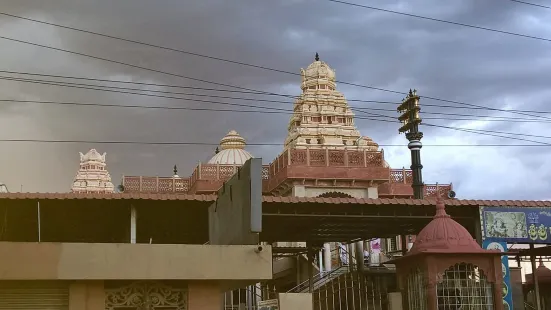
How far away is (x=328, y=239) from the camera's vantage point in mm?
25594

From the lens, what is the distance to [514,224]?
20.9 m

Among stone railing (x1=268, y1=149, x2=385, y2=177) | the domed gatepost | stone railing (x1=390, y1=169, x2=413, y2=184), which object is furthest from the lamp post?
the domed gatepost

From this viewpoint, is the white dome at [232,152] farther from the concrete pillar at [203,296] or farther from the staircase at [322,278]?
the concrete pillar at [203,296]

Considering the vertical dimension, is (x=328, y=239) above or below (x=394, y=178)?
below

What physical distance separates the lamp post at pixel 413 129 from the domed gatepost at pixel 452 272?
9588 mm

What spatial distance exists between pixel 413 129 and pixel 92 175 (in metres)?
45.0

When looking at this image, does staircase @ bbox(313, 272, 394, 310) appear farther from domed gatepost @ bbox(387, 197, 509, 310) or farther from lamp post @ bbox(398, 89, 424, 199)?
lamp post @ bbox(398, 89, 424, 199)

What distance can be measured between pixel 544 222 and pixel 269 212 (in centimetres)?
Result: 819

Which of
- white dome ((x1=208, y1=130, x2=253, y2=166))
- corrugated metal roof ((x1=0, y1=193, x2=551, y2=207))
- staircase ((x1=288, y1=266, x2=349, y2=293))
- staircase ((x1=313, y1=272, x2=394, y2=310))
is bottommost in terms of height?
staircase ((x1=313, y1=272, x2=394, y2=310))

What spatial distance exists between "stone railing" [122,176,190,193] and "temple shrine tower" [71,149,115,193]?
2908 centimetres

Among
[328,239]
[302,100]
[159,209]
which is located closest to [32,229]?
[159,209]

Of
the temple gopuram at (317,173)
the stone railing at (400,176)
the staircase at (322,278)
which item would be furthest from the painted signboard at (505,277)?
the stone railing at (400,176)

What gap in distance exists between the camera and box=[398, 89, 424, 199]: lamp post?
90.9 feet

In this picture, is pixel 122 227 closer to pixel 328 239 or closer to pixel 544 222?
pixel 328 239
